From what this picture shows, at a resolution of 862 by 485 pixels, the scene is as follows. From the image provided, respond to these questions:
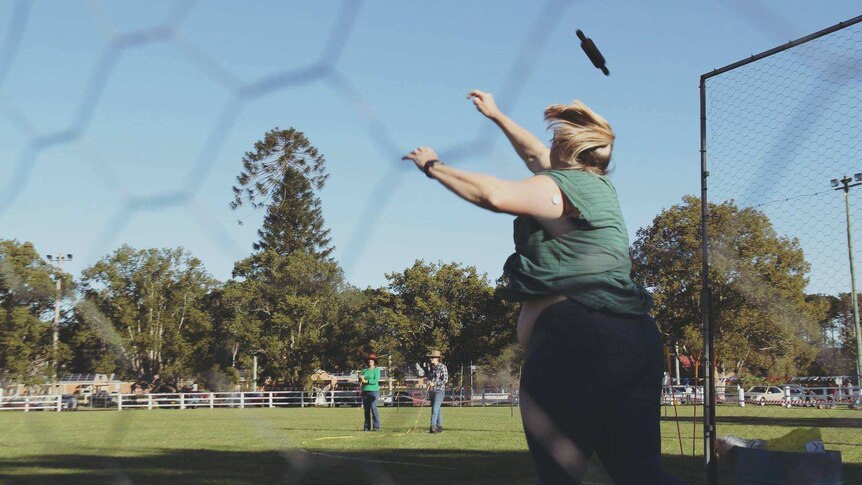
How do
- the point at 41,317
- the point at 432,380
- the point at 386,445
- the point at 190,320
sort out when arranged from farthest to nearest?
the point at 432,380 < the point at 386,445 < the point at 190,320 < the point at 41,317

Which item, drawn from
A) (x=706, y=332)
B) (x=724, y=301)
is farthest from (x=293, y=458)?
(x=724, y=301)

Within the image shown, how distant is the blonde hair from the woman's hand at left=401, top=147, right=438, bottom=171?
1.88 ft

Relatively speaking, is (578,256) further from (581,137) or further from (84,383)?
(84,383)

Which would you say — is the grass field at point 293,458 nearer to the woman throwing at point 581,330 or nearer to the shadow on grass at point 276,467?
the shadow on grass at point 276,467

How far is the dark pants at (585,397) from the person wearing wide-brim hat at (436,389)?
9388mm

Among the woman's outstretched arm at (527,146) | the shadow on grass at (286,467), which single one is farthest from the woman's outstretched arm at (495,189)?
the shadow on grass at (286,467)

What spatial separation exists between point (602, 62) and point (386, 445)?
7.20m

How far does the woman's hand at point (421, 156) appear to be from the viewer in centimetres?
197

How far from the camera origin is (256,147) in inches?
151

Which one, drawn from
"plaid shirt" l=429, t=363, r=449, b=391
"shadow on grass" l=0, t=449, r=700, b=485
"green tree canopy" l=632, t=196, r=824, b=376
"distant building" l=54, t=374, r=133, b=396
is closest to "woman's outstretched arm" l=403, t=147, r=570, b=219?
"shadow on grass" l=0, t=449, r=700, b=485

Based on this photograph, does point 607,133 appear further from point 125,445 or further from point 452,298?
point 452,298

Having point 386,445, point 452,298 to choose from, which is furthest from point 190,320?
point 452,298

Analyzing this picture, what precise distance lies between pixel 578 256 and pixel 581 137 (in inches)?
14.4

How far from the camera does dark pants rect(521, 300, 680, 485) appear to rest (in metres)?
2.20
